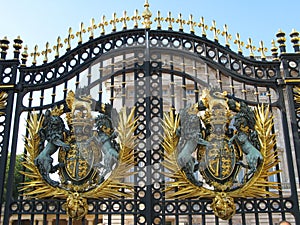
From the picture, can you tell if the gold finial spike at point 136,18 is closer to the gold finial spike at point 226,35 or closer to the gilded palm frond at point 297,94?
the gold finial spike at point 226,35

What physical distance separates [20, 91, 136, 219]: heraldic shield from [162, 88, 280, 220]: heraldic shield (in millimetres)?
576

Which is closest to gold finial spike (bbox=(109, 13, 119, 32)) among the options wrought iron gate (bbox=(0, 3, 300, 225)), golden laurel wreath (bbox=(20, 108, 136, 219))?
wrought iron gate (bbox=(0, 3, 300, 225))

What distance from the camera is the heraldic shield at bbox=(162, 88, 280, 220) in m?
4.56

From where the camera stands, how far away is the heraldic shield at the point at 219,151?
4562mm

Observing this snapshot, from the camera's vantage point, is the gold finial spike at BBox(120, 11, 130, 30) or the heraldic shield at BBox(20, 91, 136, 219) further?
the gold finial spike at BBox(120, 11, 130, 30)

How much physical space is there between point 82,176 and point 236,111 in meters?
2.25

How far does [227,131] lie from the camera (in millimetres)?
4816

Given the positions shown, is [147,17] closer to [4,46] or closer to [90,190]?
[4,46]

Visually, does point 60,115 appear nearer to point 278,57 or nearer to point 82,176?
point 82,176

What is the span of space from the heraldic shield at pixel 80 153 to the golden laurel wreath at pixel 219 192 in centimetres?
49

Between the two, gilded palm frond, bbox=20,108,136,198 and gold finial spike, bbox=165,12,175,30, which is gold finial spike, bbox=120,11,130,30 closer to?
gold finial spike, bbox=165,12,175,30

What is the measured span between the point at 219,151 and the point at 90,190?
1.74 metres

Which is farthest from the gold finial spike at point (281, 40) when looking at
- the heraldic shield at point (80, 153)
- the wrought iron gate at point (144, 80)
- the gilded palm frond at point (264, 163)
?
the heraldic shield at point (80, 153)

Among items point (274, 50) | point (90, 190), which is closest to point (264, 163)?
point (274, 50)
